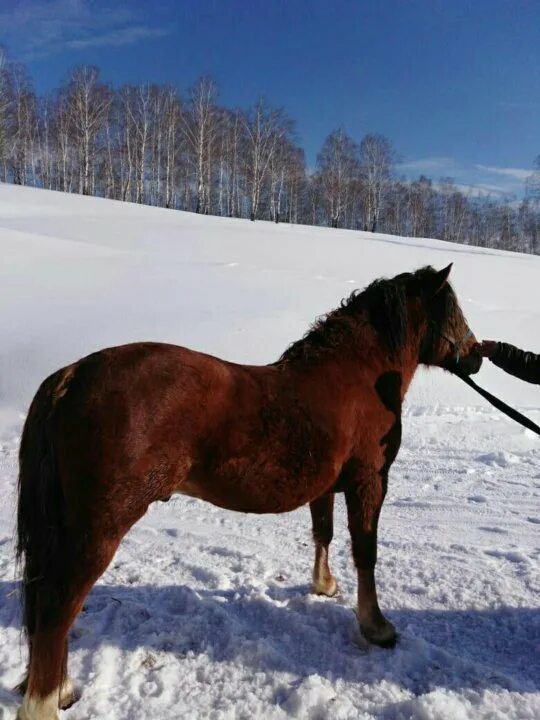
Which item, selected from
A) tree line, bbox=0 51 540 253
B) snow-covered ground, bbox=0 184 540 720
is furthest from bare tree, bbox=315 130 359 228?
snow-covered ground, bbox=0 184 540 720

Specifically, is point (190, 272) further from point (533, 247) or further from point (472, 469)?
point (533, 247)

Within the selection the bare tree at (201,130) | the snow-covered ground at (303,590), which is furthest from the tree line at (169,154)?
the snow-covered ground at (303,590)

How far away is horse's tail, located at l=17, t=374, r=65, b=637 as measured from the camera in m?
1.83

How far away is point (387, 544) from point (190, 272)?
8.76 m

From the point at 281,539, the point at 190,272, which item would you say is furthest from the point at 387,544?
the point at 190,272

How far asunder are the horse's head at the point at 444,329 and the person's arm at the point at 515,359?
0.07 m

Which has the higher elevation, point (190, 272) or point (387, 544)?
point (190, 272)

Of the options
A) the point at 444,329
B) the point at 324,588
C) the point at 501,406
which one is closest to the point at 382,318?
the point at 444,329

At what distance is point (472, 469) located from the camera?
4641 millimetres

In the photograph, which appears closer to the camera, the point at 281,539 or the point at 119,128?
the point at 281,539

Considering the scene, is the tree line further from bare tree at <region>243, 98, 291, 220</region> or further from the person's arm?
the person's arm

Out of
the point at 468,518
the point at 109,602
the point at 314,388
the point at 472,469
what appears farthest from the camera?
the point at 472,469

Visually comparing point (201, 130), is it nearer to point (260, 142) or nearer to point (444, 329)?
point (260, 142)

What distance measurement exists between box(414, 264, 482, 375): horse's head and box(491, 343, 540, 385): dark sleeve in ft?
0.38
